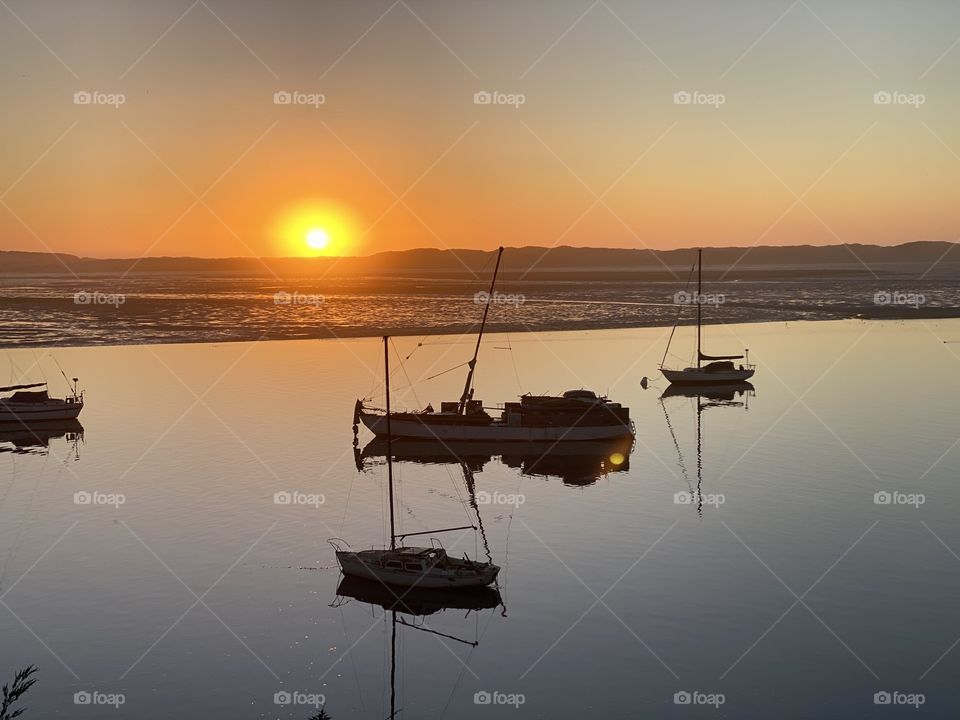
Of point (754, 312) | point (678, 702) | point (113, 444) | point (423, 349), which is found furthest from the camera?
point (754, 312)

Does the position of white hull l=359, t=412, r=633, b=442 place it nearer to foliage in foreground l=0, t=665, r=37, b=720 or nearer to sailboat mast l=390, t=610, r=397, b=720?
sailboat mast l=390, t=610, r=397, b=720

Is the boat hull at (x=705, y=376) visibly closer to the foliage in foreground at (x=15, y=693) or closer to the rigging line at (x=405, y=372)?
the rigging line at (x=405, y=372)

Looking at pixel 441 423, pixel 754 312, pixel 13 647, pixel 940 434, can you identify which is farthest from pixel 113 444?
pixel 754 312

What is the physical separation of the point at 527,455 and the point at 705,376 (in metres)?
30.7

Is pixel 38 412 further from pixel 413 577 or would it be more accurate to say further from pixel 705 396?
pixel 705 396

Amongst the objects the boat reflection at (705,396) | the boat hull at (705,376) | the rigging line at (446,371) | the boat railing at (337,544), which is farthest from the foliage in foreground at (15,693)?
the boat hull at (705,376)

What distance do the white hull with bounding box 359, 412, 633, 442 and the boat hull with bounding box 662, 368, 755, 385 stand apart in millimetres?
26835

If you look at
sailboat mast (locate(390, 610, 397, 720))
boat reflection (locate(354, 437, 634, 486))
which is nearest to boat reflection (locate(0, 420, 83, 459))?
boat reflection (locate(354, 437, 634, 486))

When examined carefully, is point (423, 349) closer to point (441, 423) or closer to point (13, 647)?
point (441, 423)

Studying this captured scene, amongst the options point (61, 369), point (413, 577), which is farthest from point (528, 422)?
point (61, 369)

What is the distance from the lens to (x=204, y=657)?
2989 cm

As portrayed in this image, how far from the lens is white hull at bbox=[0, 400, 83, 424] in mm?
64750

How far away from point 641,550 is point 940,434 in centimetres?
2795

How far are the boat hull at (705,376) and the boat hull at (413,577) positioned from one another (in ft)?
172
